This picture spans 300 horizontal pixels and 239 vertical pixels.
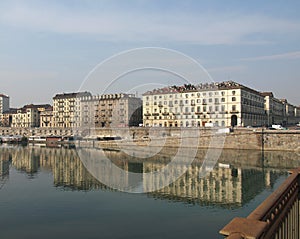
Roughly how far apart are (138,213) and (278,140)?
39.6m

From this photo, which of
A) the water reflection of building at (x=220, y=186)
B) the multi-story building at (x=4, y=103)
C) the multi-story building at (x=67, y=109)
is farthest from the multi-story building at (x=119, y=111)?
the multi-story building at (x=4, y=103)

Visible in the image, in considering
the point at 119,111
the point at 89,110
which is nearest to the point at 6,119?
the point at 89,110

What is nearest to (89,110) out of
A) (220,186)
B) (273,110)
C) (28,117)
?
(28,117)

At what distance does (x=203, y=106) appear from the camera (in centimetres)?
6900

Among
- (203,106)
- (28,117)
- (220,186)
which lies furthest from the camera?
(28,117)

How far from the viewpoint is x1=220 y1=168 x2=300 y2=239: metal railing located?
3.55m

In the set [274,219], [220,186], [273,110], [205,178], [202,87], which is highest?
[202,87]

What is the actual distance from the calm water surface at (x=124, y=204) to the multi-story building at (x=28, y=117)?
81866 millimetres

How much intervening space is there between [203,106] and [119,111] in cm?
2695

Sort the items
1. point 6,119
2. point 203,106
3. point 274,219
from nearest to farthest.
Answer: point 274,219, point 203,106, point 6,119

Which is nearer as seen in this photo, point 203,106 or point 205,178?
point 205,178

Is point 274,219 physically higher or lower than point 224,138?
lower

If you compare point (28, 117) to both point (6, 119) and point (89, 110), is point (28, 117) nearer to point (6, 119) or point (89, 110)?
point (6, 119)

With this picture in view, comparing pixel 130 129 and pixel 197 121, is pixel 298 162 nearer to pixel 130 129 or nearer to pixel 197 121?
pixel 197 121
